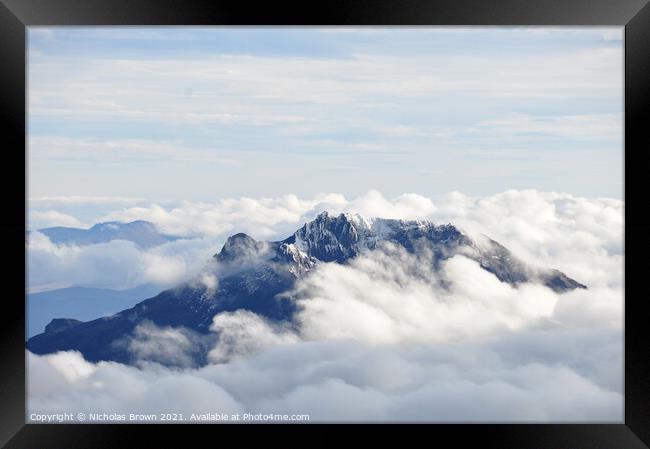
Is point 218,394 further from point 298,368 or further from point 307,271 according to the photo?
point 307,271

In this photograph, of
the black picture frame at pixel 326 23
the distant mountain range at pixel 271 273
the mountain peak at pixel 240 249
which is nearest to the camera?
the black picture frame at pixel 326 23

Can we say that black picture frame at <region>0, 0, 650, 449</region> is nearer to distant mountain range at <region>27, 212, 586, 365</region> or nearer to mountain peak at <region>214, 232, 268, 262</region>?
distant mountain range at <region>27, 212, 586, 365</region>

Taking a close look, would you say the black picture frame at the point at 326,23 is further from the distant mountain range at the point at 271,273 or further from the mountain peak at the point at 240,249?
the mountain peak at the point at 240,249

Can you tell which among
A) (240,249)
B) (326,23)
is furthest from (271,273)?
(326,23)

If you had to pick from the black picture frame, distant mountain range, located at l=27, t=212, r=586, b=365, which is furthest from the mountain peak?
the black picture frame

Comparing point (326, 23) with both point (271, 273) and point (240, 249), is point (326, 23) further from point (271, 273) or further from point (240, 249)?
point (271, 273)

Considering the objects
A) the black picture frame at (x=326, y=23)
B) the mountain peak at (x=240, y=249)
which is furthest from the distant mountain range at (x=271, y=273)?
the black picture frame at (x=326, y=23)
